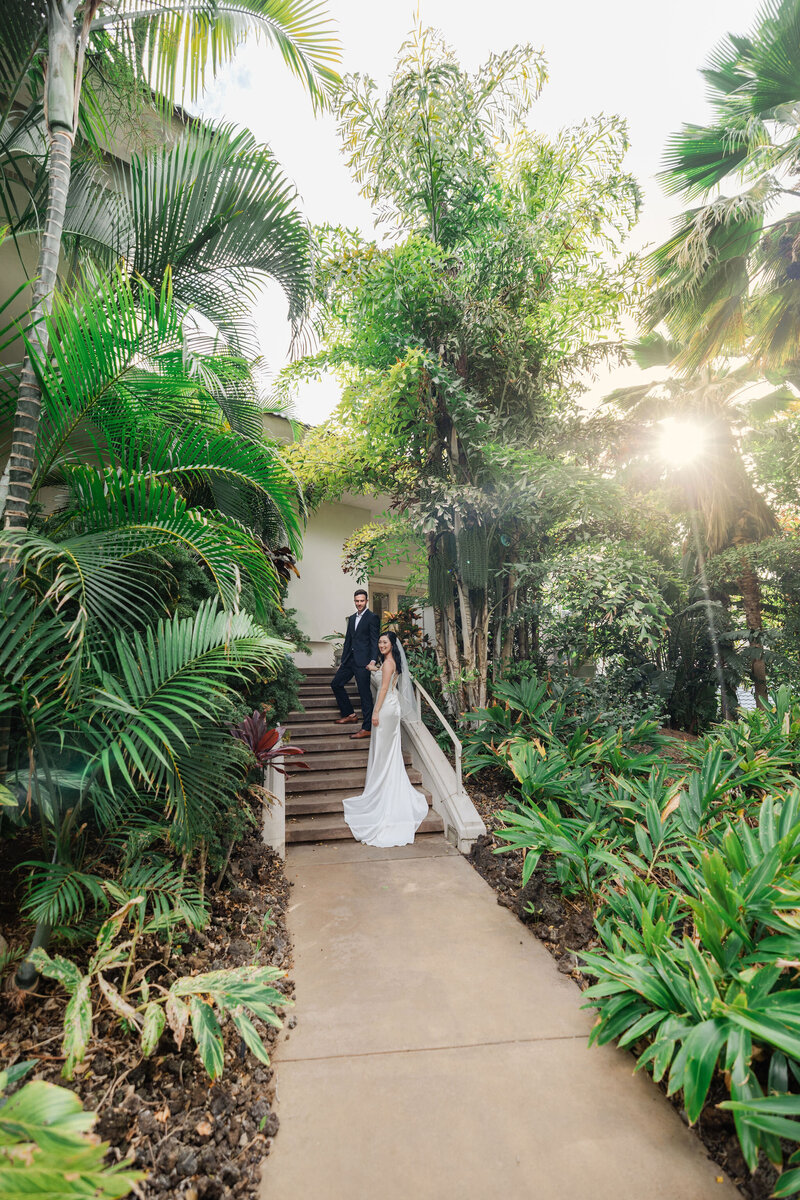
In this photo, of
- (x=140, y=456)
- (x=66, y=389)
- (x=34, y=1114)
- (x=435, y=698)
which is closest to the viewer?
(x=34, y=1114)

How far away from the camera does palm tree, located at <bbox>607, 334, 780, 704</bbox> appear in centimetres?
894

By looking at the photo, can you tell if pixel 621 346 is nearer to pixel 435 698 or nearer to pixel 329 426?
pixel 329 426

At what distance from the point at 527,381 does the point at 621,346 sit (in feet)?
4.06

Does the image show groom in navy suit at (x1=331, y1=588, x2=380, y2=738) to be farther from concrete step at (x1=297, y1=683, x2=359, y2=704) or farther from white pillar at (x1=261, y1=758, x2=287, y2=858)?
white pillar at (x1=261, y1=758, x2=287, y2=858)

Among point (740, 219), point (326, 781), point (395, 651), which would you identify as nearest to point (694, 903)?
point (395, 651)

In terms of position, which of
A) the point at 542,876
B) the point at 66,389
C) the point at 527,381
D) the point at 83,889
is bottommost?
the point at 542,876

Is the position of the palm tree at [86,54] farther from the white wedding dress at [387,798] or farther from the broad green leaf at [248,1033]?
the white wedding dress at [387,798]

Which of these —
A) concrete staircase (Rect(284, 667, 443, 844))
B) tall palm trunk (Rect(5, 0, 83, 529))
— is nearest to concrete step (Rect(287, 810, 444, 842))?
concrete staircase (Rect(284, 667, 443, 844))

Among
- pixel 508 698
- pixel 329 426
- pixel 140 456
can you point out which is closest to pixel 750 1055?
pixel 140 456

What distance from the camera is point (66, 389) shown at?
88.1 inches

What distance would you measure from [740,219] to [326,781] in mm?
8012

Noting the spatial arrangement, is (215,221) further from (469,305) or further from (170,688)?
(170,688)

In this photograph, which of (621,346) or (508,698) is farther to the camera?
(621,346)

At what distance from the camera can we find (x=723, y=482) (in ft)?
30.1
